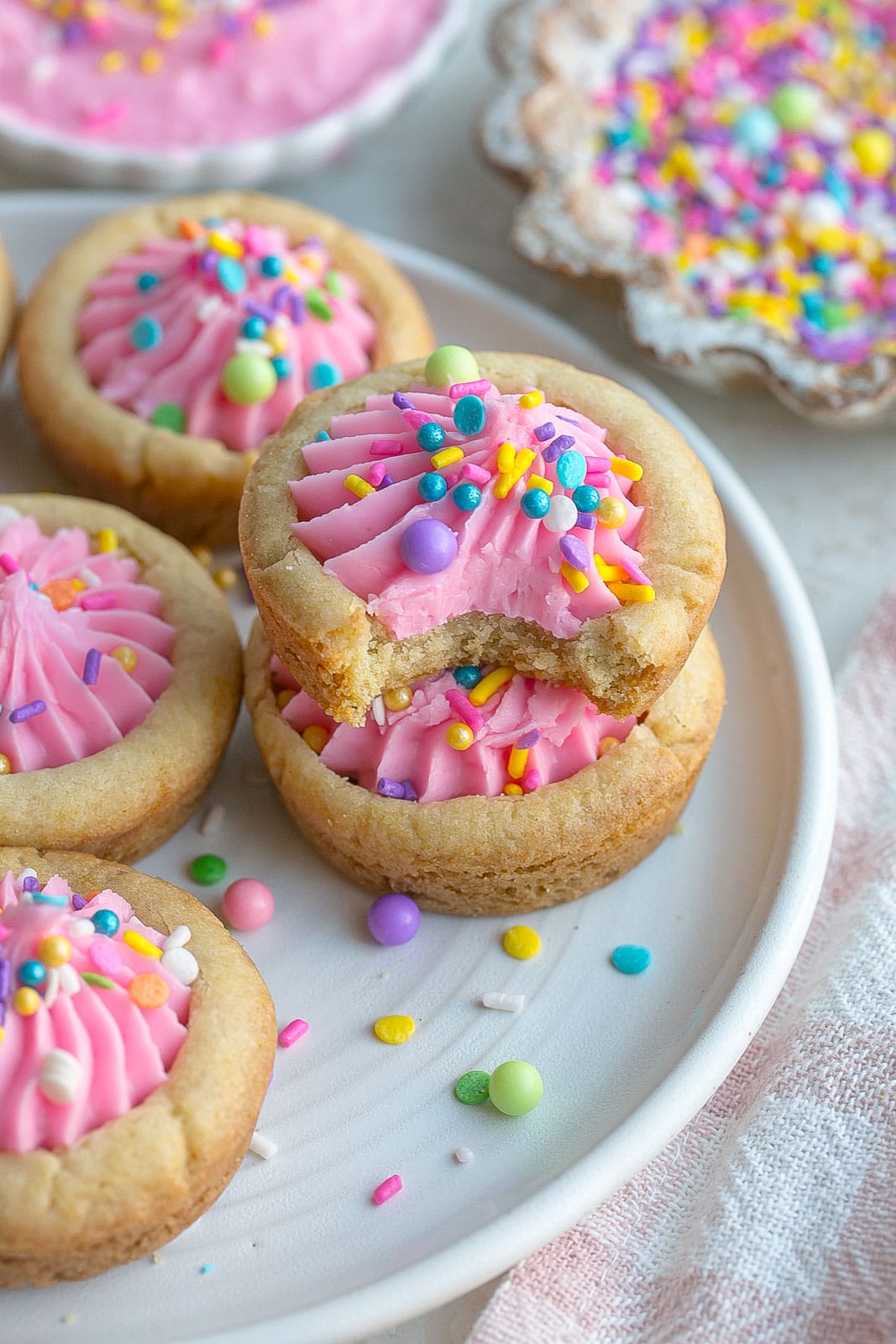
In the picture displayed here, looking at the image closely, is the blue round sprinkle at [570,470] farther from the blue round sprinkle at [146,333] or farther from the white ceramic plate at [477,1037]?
the blue round sprinkle at [146,333]

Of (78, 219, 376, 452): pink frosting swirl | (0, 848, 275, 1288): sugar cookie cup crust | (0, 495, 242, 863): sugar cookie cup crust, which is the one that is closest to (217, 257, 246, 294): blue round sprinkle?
(78, 219, 376, 452): pink frosting swirl

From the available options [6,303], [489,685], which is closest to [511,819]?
[489,685]

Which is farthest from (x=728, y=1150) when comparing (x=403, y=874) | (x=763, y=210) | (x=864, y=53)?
(x=864, y=53)

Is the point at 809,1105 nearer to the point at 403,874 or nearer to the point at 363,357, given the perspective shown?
the point at 403,874

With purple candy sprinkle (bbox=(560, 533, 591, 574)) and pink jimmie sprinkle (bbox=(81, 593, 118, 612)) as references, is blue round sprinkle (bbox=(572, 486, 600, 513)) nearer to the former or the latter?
purple candy sprinkle (bbox=(560, 533, 591, 574))

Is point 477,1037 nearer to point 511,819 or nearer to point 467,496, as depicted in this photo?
point 511,819

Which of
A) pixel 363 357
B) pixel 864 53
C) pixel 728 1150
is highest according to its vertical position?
pixel 864 53
